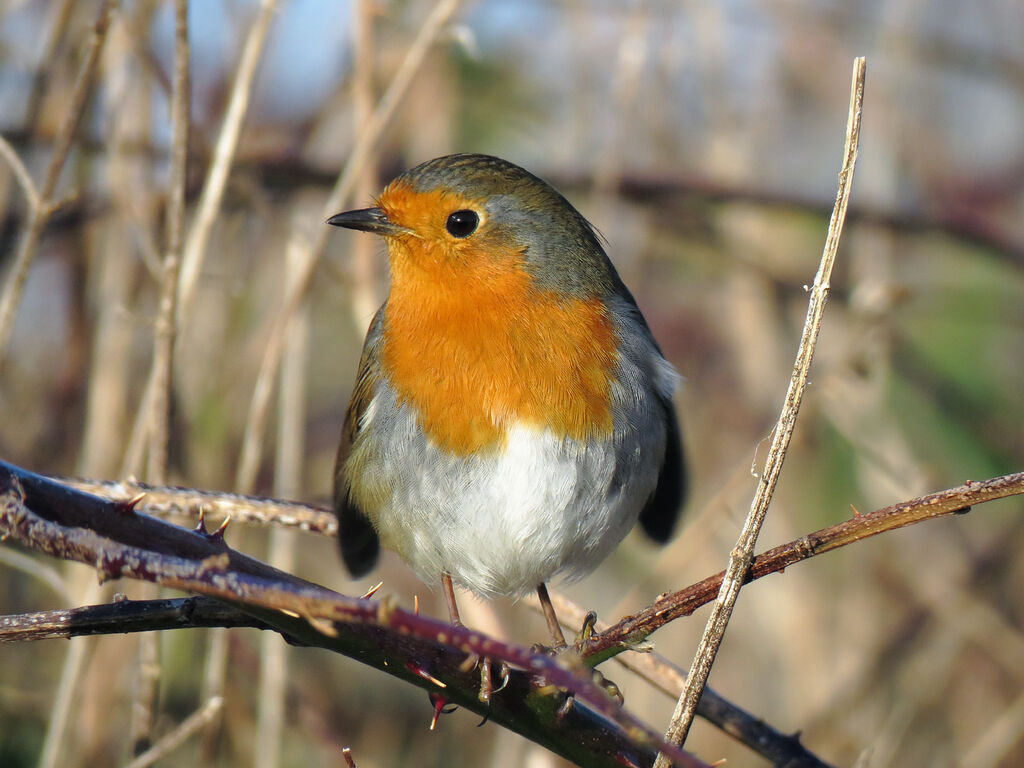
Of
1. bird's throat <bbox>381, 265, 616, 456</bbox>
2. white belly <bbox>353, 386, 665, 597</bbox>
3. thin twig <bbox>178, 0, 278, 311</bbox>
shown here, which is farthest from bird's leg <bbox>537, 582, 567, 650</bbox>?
thin twig <bbox>178, 0, 278, 311</bbox>

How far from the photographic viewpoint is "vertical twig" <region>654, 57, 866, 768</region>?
128 centimetres

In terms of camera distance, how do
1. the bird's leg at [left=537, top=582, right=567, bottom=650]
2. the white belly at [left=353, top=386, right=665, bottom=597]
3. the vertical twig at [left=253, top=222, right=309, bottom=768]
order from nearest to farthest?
1. the white belly at [left=353, top=386, right=665, bottom=597]
2. the bird's leg at [left=537, top=582, right=567, bottom=650]
3. the vertical twig at [left=253, top=222, right=309, bottom=768]

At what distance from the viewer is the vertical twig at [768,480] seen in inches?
50.6

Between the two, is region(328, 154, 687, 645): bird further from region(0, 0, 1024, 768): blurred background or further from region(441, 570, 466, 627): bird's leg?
region(0, 0, 1024, 768): blurred background

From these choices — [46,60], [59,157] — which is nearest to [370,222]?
[59,157]

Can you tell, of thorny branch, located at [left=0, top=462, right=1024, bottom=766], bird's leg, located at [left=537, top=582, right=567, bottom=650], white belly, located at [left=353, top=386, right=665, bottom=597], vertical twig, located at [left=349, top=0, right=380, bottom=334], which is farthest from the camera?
vertical twig, located at [left=349, top=0, right=380, bottom=334]

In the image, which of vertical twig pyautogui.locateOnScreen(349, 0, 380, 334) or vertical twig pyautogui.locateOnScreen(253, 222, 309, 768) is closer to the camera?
vertical twig pyautogui.locateOnScreen(253, 222, 309, 768)

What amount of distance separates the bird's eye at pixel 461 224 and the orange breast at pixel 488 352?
72 mm

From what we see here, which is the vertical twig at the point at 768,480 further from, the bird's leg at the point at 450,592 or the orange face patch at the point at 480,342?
the bird's leg at the point at 450,592

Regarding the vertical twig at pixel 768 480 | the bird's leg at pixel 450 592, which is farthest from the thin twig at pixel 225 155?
the vertical twig at pixel 768 480

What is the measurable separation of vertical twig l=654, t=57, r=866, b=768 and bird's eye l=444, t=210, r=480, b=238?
1.30 metres

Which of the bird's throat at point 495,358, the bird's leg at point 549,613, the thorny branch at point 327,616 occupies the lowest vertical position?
the thorny branch at point 327,616

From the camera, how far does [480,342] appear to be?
7.61 feet

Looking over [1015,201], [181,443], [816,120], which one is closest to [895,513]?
[181,443]
